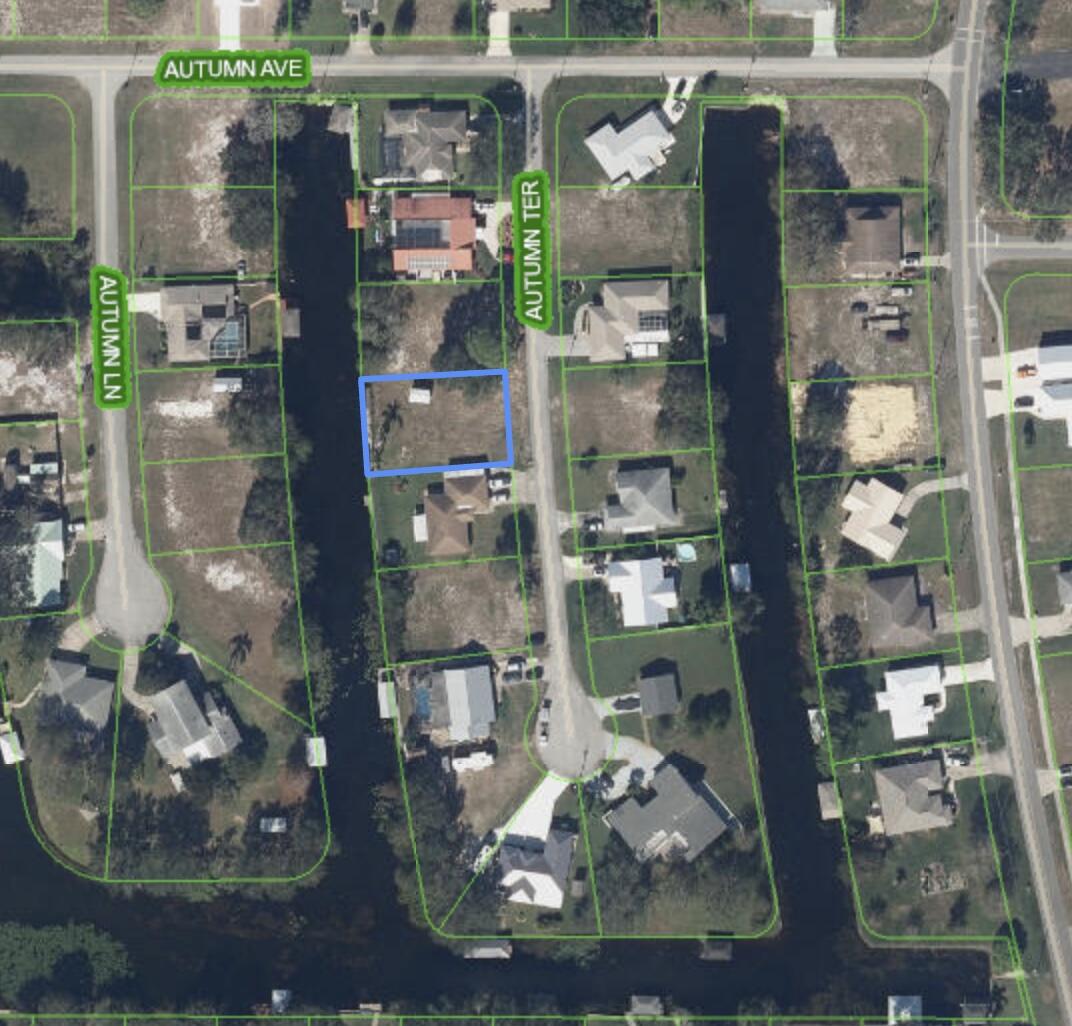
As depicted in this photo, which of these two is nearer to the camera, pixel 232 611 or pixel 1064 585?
pixel 232 611

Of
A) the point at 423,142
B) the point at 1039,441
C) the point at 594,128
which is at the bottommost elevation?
the point at 1039,441

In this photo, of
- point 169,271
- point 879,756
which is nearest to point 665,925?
point 879,756

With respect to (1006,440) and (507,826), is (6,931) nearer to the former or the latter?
(507,826)

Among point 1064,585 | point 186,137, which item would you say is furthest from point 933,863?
point 186,137

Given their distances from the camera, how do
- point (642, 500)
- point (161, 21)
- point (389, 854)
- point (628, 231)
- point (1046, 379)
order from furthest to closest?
point (389, 854)
point (1046, 379)
point (628, 231)
point (642, 500)
point (161, 21)

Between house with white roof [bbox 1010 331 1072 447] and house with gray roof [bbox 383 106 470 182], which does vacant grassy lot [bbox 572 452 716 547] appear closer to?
house with gray roof [bbox 383 106 470 182]

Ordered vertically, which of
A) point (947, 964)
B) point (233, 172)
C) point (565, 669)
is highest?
point (233, 172)

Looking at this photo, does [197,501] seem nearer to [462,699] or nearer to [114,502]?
[114,502]
